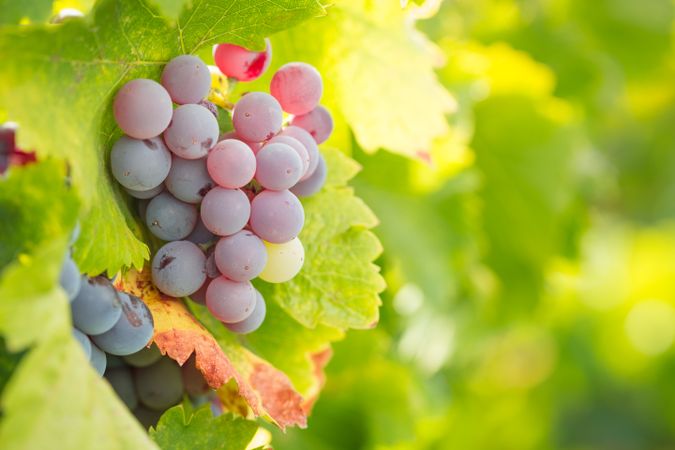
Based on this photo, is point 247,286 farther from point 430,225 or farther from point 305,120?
point 430,225

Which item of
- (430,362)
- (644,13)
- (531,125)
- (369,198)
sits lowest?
(430,362)

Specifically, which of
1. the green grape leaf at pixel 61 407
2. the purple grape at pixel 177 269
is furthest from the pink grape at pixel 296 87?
the green grape leaf at pixel 61 407

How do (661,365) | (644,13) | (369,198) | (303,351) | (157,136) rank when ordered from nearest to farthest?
(157,136)
(303,351)
(369,198)
(644,13)
(661,365)

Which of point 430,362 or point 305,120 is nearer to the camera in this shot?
point 305,120

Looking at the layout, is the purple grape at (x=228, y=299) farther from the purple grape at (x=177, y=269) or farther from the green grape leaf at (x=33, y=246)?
the green grape leaf at (x=33, y=246)

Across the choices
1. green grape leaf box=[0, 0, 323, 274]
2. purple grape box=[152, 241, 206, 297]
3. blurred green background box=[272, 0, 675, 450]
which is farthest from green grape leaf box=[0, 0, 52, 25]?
blurred green background box=[272, 0, 675, 450]

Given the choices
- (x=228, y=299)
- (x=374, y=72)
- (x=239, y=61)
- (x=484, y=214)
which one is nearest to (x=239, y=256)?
(x=228, y=299)

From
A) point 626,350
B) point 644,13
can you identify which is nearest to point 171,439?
point 644,13

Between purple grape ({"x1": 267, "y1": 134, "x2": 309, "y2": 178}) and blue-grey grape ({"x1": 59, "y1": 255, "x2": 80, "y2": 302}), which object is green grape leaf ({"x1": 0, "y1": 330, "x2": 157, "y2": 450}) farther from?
purple grape ({"x1": 267, "y1": 134, "x2": 309, "y2": 178})

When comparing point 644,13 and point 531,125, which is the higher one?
point 644,13
